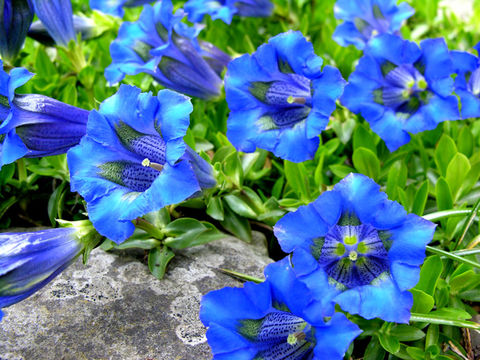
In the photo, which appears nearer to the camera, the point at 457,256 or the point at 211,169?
the point at 457,256

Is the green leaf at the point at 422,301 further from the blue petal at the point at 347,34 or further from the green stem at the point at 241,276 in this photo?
the blue petal at the point at 347,34

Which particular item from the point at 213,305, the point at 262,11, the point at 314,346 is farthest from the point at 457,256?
the point at 262,11

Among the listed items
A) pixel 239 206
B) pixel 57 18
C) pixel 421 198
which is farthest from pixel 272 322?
pixel 57 18

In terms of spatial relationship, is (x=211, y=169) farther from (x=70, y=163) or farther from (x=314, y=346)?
(x=314, y=346)

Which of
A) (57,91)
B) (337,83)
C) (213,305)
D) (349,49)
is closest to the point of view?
(213,305)

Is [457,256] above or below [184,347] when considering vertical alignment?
above

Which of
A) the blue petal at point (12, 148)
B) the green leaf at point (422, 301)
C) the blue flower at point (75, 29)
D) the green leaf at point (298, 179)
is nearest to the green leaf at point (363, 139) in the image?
the green leaf at point (298, 179)

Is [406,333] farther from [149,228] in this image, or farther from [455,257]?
[149,228]
